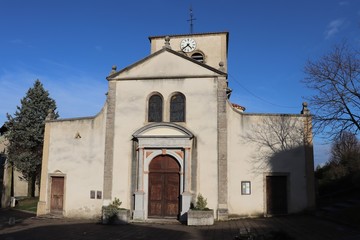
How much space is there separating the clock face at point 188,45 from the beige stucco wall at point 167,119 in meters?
7.68

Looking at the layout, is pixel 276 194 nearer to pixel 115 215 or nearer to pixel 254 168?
pixel 254 168

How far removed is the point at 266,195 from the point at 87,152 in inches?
375

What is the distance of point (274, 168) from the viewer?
16.2 meters

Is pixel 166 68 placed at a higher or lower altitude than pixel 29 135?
higher

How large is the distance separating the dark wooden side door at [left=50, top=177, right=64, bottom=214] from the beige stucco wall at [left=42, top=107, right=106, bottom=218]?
26 cm

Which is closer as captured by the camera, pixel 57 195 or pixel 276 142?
pixel 276 142

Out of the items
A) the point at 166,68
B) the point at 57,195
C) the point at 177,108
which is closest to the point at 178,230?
the point at 177,108

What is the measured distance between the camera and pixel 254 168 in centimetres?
1628

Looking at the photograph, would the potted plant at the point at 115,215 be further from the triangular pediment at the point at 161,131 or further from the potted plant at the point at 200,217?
the triangular pediment at the point at 161,131

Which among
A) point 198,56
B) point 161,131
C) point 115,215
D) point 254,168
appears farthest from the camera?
point 198,56

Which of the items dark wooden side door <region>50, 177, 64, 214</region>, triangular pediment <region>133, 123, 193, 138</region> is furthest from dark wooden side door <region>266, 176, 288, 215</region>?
dark wooden side door <region>50, 177, 64, 214</region>

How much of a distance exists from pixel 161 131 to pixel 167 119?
766 mm

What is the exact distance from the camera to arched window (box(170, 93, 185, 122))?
17.1 meters

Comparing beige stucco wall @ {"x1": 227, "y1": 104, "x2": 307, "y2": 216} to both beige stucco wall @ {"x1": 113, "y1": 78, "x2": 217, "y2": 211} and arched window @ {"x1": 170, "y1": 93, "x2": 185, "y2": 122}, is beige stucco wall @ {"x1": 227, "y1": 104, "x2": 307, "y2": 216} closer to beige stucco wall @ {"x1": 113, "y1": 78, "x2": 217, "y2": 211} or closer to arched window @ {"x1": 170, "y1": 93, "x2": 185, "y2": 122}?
beige stucco wall @ {"x1": 113, "y1": 78, "x2": 217, "y2": 211}
